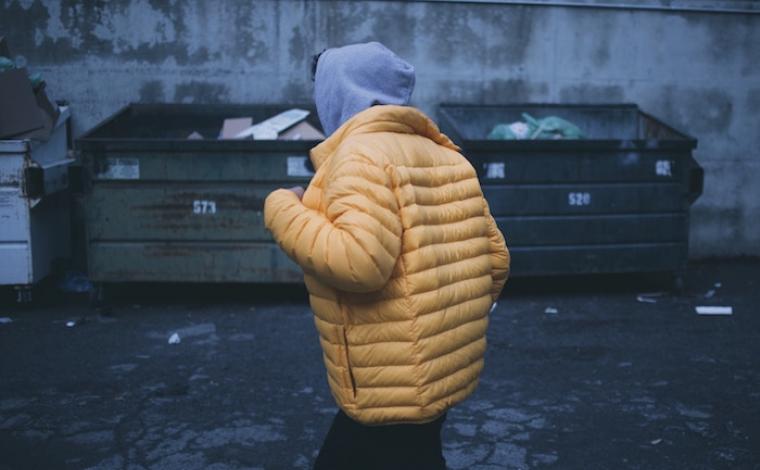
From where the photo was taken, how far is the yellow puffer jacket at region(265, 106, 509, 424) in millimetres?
2051

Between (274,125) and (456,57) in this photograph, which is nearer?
(274,125)

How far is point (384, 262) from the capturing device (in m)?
2.04

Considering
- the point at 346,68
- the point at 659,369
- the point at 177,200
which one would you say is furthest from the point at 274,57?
the point at 346,68

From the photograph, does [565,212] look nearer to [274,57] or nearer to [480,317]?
[274,57]

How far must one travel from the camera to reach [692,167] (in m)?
6.98

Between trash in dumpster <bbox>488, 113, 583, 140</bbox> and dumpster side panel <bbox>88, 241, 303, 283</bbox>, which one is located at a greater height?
trash in dumpster <bbox>488, 113, 583, 140</bbox>

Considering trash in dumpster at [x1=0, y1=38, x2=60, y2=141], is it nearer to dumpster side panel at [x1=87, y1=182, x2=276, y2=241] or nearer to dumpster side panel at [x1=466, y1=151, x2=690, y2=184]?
dumpster side panel at [x1=87, y1=182, x2=276, y2=241]

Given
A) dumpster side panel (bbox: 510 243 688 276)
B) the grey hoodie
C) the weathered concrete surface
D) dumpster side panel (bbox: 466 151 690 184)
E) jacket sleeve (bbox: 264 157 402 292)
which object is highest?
the grey hoodie

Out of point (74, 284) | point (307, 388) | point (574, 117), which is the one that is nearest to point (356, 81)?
point (307, 388)

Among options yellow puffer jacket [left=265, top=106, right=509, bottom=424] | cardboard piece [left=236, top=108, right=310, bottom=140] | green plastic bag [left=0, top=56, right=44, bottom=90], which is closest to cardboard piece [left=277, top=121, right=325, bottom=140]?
cardboard piece [left=236, top=108, right=310, bottom=140]

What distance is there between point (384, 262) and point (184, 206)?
4.69m

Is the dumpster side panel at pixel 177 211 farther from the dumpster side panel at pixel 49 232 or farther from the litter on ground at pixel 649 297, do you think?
the litter on ground at pixel 649 297

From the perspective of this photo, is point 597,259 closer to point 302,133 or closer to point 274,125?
point 302,133

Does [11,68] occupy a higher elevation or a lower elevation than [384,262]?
higher
